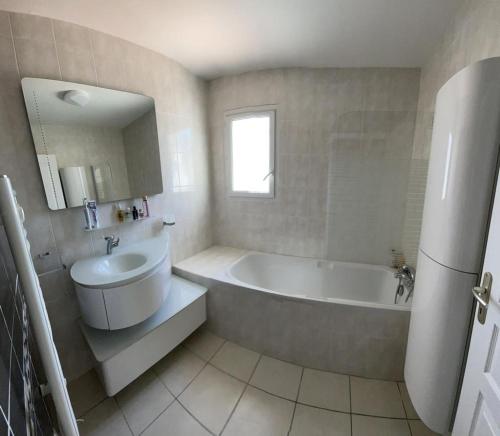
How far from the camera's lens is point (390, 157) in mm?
1976

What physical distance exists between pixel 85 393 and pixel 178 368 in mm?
607

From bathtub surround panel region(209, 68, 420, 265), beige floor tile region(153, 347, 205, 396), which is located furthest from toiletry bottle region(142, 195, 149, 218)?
beige floor tile region(153, 347, 205, 396)

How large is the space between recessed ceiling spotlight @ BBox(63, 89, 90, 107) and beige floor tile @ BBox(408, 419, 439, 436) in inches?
112

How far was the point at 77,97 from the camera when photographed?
1.42m

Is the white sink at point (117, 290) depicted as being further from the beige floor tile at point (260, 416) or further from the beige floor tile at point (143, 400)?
the beige floor tile at point (260, 416)

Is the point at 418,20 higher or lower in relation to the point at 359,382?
higher

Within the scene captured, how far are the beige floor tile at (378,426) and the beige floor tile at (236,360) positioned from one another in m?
0.71

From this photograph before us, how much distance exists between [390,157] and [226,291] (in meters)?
1.88

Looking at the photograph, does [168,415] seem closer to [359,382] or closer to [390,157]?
[359,382]

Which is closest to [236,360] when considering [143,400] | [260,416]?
[260,416]

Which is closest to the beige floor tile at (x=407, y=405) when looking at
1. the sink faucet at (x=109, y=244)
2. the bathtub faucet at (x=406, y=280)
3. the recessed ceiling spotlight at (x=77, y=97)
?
the bathtub faucet at (x=406, y=280)

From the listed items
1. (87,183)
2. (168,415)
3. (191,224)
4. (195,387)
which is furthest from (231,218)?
(168,415)

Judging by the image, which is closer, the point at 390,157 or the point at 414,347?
the point at 414,347

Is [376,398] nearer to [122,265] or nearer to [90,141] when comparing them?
[122,265]
